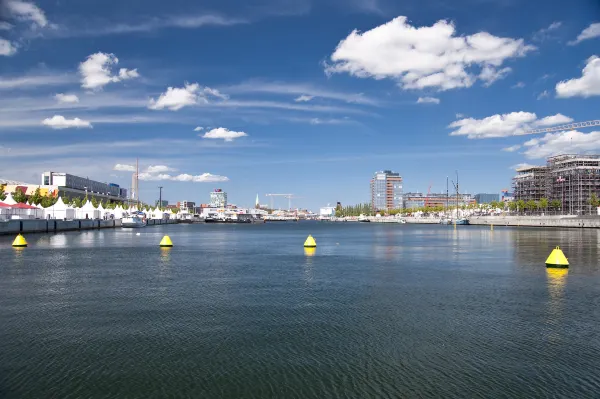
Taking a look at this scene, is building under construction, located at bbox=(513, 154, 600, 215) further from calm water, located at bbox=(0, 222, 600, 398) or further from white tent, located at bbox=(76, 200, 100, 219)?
calm water, located at bbox=(0, 222, 600, 398)

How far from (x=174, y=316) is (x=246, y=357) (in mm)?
6612

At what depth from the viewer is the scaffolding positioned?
585 feet

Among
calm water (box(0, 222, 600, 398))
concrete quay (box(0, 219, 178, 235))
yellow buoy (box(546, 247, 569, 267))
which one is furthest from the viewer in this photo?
concrete quay (box(0, 219, 178, 235))

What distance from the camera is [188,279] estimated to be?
32.1 m

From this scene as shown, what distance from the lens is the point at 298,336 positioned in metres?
17.2

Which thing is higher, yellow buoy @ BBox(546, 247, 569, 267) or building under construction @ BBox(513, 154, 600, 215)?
building under construction @ BBox(513, 154, 600, 215)

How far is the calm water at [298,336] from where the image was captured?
1252 centimetres

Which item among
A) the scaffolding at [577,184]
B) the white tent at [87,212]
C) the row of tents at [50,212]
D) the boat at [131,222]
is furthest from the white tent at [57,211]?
the scaffolding at [577,184]

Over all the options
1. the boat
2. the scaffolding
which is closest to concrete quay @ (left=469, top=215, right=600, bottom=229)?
the scaffolding

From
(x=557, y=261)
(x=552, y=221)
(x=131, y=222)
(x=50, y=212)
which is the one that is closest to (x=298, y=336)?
(x=557, y=261)

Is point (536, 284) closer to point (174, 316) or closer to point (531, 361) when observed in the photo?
point (531, 361)

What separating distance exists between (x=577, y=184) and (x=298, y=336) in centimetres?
19477

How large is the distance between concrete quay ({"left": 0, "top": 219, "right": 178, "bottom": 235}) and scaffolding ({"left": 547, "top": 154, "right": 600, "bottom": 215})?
515 feet

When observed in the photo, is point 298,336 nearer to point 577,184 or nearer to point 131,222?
point 131,222
